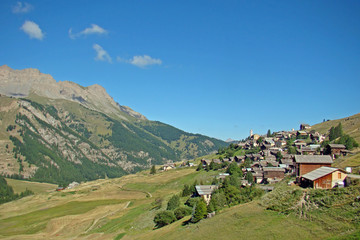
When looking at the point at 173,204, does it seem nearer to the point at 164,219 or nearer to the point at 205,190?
the point at 205,190

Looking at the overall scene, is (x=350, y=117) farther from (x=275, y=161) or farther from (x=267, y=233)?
(x=267, y=233)

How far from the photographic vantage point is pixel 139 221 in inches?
2840

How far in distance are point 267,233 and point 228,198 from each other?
1175 inches

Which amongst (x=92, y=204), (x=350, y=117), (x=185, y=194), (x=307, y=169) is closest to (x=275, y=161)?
(x=185, y=194)

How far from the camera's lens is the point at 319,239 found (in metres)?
28.9

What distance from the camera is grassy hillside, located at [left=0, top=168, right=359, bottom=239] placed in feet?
109

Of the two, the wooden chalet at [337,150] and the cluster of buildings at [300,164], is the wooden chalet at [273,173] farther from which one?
the wooden chalet at [337,150]

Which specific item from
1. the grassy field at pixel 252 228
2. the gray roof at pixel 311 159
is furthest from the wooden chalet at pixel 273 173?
the grassy field at pixel 252 228

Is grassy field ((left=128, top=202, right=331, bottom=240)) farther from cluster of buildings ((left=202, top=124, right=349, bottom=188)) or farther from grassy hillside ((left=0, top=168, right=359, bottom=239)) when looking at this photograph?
cluster of buildings ((left=202, top=124, right=349, bottom=188))

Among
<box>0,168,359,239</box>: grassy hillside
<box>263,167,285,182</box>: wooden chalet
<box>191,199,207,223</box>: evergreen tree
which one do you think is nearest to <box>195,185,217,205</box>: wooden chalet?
<box>0,168,359,239</box>: grassy hillside

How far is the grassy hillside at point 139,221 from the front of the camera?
33156 millimetres

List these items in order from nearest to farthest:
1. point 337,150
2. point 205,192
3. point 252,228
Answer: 1. point 252,228
2. point 205,192
3. point 337,150

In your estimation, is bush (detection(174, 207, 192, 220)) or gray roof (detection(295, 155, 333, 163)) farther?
gray roof (detection(295, 155, 333, 163))

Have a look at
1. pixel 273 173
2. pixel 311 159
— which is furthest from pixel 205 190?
pixel 311 159
